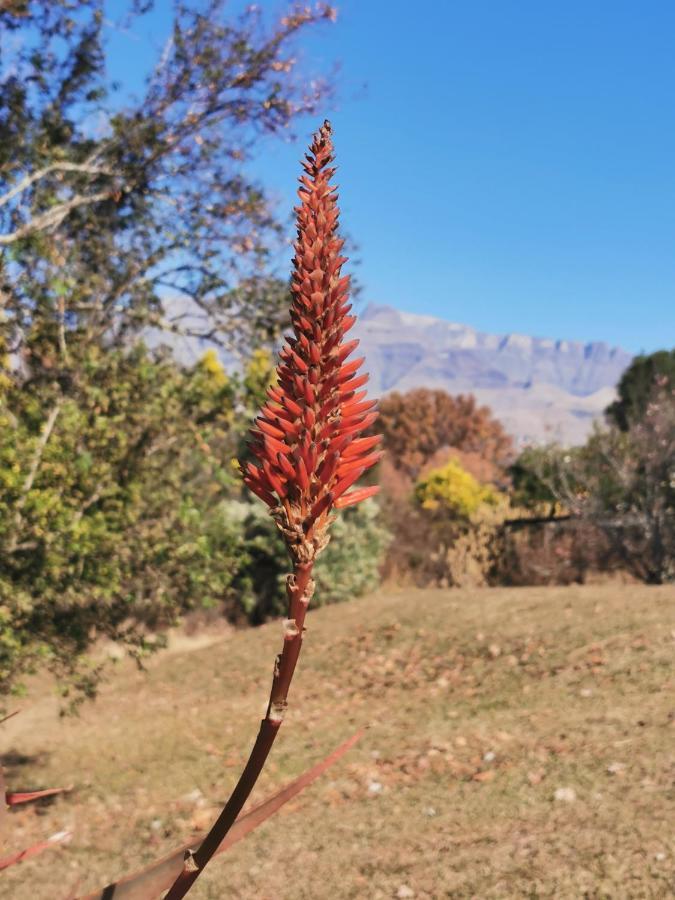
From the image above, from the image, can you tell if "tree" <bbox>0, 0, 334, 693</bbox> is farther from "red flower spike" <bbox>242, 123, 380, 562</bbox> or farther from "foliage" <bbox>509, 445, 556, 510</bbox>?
"foliage" <bbox>509, 445, 556, 510</bbox>

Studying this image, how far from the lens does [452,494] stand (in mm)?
22484

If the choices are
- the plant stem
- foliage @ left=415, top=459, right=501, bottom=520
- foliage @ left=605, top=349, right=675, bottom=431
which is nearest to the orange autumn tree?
the plant stem

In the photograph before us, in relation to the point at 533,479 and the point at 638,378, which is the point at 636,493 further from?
the point at 638,378

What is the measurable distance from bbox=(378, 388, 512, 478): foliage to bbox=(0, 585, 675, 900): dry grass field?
1183 inches

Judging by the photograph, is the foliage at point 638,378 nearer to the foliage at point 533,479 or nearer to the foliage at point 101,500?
the foliage at point 533,479

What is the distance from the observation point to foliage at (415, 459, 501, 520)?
72.7 ft

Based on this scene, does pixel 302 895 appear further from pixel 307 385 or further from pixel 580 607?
pixel 580 607

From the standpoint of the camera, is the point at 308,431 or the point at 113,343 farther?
the point at 113,343

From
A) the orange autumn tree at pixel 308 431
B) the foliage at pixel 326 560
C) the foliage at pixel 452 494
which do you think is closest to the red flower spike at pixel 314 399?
the orange autumn tree at pixel 308 431

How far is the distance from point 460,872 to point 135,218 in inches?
248

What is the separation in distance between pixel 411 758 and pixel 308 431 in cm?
665

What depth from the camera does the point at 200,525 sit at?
666 centimetres

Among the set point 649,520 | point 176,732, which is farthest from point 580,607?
point 176,732

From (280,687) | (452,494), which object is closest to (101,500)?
(280,687)
